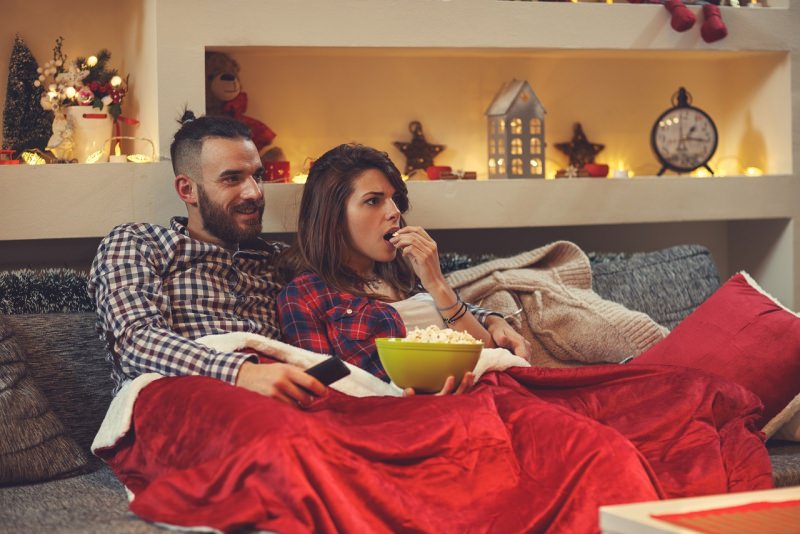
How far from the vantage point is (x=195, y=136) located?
2723mm

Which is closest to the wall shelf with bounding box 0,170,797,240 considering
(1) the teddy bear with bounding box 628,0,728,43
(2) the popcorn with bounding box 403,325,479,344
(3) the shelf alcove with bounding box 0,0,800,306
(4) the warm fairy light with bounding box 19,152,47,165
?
(3) the shelf alcove with bounding box 0,0,800,306

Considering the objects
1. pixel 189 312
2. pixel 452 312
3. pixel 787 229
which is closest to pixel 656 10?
pixel 787 229

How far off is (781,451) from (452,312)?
855 mm

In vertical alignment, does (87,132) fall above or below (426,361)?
above

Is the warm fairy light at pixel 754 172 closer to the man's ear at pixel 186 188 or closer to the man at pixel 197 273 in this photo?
the man at pixel 197 273

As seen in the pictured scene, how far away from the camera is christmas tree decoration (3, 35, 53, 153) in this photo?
3.11 m

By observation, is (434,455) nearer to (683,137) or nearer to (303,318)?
(303,318)

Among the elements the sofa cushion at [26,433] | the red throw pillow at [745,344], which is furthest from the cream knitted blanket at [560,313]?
the sofa cushion at [26,433]

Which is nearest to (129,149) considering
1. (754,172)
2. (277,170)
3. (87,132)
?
(87,132)

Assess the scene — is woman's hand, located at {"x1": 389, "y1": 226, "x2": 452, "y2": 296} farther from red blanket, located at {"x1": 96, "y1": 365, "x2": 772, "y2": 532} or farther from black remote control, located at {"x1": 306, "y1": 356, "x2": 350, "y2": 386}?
black remote control, located at {"x1": 306, "y1": 356, "x2": 350, "y2": 386}

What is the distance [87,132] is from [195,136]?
499 mm

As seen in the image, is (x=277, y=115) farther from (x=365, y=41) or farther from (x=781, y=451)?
(x=781, y=451)

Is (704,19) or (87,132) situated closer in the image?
(87,132)

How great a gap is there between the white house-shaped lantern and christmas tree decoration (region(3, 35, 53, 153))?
1.41m
